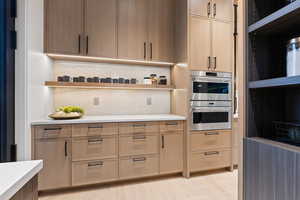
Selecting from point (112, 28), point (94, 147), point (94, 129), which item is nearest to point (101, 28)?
point (112, 28)

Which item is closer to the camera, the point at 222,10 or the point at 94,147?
the point at 94,147

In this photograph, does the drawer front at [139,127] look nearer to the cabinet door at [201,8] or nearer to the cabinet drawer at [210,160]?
the cabinet drawer at [210,160]

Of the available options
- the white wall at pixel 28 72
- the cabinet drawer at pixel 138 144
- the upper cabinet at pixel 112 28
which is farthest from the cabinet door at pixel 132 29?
the cabinet drawer at pixel 138 144

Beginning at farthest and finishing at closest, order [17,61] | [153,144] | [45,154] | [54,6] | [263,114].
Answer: [153,144]
[54,6]
[45,154]
[17,61]
[263,114]

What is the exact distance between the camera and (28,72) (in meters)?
1.81

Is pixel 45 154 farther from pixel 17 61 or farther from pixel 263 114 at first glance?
pixel 263 114

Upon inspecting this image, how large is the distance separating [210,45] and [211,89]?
0.67 m

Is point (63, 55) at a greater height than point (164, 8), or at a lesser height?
lesser

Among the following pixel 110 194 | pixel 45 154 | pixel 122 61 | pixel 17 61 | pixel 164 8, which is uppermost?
pixel 164 8

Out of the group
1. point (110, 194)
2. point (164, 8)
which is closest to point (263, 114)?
point (110, 194)

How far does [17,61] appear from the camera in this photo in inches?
67.7

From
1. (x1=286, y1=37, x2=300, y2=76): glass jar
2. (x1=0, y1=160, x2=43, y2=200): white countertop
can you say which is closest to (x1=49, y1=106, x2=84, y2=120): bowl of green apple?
(x1=0, y1=160, x2=43, y2=200): white countertop

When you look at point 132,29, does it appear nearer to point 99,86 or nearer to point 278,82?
point 99,86

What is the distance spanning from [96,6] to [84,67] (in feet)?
2.89
